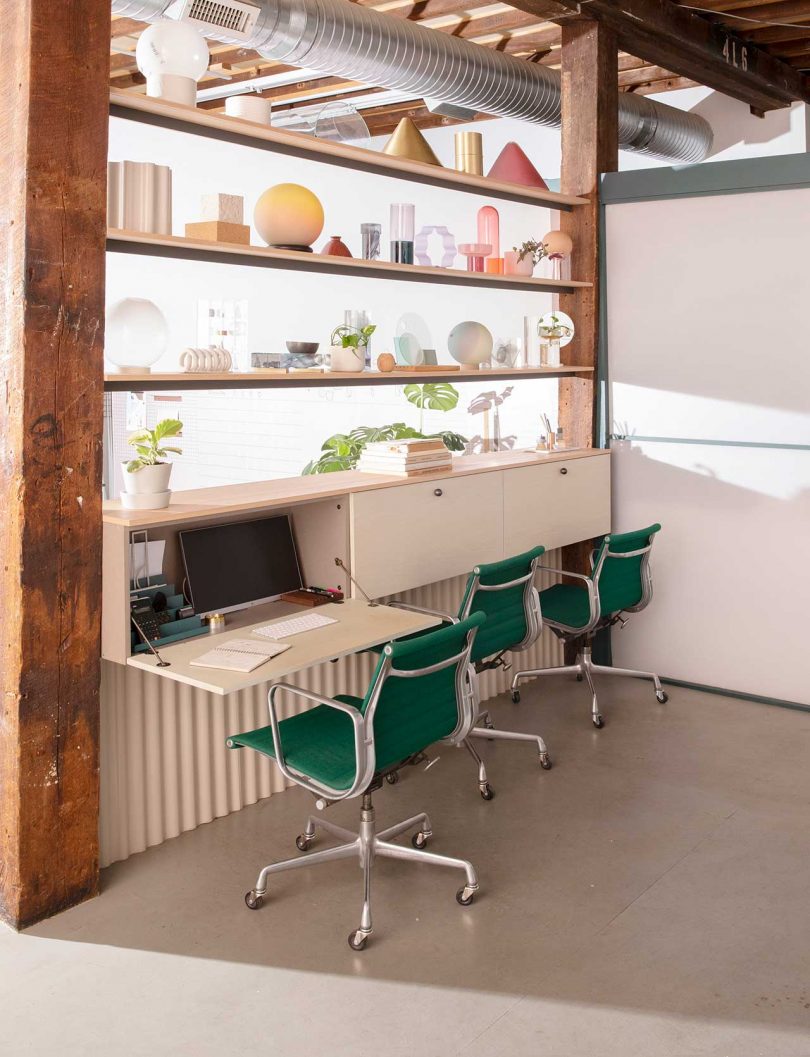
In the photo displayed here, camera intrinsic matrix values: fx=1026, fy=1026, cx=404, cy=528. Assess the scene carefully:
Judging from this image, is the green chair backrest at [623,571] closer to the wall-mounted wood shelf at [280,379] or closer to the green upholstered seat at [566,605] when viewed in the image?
the green upholstered seat at [566,605]

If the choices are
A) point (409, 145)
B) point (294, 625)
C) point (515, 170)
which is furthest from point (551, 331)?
point (294, 625)

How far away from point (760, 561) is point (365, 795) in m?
2.79

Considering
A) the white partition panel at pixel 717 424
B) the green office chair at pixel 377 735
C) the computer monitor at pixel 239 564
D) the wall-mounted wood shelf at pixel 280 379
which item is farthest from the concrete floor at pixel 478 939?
the wall-mounted wood shelf at pixel 280 379

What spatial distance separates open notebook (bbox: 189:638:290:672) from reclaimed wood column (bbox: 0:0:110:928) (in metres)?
0.35

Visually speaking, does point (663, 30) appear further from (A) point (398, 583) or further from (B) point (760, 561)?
(A) point (398, 583)

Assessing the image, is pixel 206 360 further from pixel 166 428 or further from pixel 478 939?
pixel 478 939

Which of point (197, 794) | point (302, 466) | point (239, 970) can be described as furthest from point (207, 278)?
point (239, 970)

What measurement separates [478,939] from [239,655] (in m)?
1.14

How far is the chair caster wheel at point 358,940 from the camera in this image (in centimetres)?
305

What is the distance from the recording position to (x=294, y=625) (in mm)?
3676

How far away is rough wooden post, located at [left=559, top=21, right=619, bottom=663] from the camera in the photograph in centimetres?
540

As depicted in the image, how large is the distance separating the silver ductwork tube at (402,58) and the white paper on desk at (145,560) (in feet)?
6.81

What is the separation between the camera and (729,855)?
11.9 ft

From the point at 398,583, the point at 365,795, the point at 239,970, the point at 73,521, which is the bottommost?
the point at 239,970
